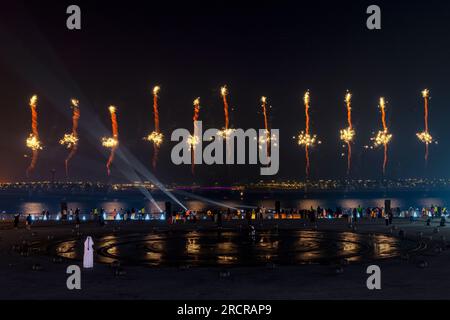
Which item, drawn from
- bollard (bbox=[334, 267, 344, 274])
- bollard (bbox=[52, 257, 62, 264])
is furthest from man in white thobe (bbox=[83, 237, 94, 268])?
bollard (bbox=[334, 267, 344, 274])

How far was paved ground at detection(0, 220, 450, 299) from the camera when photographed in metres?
17.7

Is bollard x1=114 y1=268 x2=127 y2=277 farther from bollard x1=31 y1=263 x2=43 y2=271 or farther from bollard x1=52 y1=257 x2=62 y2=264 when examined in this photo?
bollard x1=52 y1=257 x2=62 y2=264

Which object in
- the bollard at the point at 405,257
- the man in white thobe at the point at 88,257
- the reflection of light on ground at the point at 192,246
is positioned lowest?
the reflection of light on ground at the point at 192,246

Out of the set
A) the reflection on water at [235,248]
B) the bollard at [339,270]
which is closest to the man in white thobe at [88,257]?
the reflection on water at [235,248]

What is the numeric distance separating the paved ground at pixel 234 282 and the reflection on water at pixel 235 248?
2.25m

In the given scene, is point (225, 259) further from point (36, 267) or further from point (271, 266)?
point (36, 267)

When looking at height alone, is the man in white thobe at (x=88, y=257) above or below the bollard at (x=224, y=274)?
above

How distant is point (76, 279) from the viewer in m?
19.3

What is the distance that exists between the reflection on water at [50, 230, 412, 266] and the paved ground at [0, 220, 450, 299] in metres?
2.25

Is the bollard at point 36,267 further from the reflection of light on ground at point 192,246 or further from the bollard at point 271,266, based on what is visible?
the bollard at point 271,266

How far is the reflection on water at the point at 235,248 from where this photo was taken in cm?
2611
